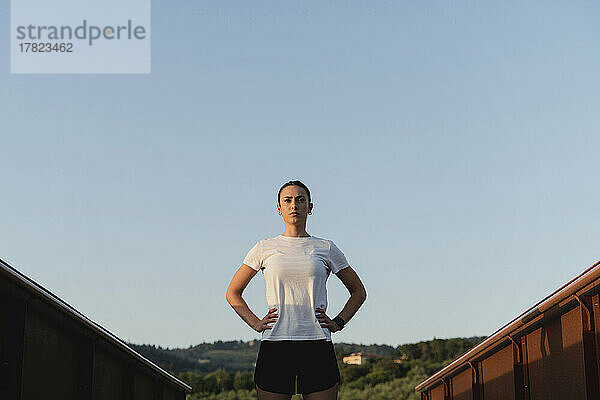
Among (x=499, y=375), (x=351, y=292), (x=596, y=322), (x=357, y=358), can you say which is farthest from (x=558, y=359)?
(x=357, y=358)

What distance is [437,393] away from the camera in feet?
32.1

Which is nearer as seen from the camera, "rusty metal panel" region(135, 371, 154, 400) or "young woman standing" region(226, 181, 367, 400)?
"young woman standing" region(226, 181, 367, 400)

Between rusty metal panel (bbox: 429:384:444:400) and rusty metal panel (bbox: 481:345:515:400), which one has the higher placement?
rusty metal panel (bbox: 481:345:515:400)

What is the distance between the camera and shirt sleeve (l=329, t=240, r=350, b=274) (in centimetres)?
380

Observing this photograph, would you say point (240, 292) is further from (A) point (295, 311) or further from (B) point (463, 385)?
(B) point (463, 385)

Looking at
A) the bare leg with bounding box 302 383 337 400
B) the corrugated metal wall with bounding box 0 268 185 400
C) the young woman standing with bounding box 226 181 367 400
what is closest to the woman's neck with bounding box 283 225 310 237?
the young woman standing with bounding box 226 181 367 400

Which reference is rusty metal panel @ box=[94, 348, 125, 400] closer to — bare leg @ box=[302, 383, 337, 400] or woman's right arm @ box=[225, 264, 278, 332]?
woman's right arm @ box=[225, 264, 278, 332]

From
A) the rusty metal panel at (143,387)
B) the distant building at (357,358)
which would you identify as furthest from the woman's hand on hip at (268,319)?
the distant building at (357,358)

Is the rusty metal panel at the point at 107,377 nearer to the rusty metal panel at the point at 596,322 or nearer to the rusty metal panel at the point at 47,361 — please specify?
the rusty metal panel at the point at 47,361

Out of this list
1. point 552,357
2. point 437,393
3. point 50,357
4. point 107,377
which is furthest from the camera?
point 437,393

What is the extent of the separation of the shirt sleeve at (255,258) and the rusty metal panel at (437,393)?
615 centimetres

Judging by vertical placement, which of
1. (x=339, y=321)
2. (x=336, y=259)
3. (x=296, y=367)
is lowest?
(x=296, y=367)

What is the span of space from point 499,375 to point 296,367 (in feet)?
9.56

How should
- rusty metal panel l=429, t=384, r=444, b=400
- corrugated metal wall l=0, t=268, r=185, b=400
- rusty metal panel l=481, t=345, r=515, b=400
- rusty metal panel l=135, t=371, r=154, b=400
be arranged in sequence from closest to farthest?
corrugated metal wall l=0, t=268, r=185, b=400 → rusty metal panel l=481, t=345, r=515, b=400 → rusty metal panel l=135, t=371, r=154, b=400 → rusty metal panel l=429, t=384, r=444, b=400
